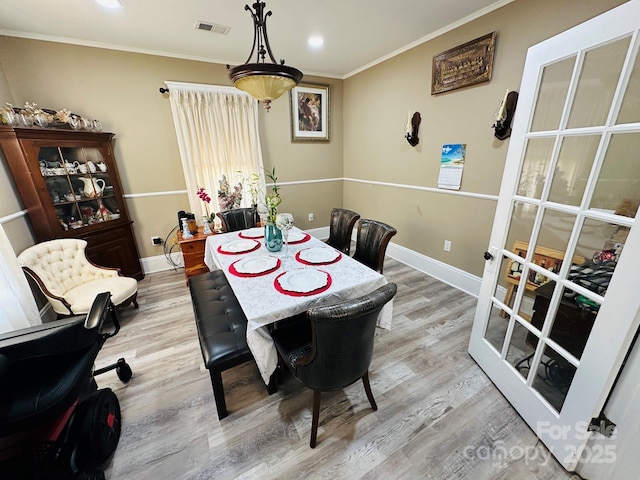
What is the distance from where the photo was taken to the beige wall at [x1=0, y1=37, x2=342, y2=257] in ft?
8.03

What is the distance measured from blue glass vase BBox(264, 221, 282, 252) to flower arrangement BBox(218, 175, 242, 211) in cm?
176

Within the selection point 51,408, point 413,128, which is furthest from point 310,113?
point 51,408

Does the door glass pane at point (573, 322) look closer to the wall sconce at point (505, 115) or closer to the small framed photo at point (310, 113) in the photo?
the wall sconce at point (505, 115)

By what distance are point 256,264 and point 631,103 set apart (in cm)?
198

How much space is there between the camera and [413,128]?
2.97 meters

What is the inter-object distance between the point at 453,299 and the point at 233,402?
2.28m

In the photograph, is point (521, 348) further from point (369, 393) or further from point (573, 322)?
point (369, 393)

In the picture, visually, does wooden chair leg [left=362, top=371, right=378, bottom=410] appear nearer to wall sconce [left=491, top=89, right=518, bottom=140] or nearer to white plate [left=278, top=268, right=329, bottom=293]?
white plate [left=278, top=268, right=329, bottom=293]

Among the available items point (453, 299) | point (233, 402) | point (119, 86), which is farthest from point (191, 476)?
point (119, 86)

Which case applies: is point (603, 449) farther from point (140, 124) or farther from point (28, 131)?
point (140, 124)

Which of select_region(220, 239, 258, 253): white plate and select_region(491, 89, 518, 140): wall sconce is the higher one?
select_region(491, 89, 518, 140): wall sconce

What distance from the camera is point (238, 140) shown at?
349cm

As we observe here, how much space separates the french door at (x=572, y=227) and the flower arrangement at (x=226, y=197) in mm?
3053

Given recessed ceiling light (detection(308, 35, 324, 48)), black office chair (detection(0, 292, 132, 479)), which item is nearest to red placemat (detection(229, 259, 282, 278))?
black office chair (detection(0, 292, 132, 479))
